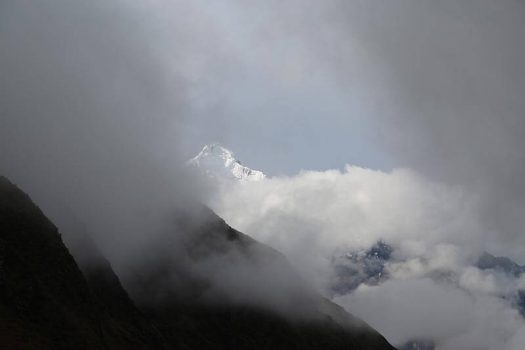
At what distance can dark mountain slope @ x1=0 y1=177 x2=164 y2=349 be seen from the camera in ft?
512

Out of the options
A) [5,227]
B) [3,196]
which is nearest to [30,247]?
[5,227]

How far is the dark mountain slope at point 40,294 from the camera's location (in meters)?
156

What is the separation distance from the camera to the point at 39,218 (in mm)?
199000

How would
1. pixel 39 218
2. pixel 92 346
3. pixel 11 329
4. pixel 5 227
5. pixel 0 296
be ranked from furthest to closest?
pixel 39 218
pixel 5 227
pixel 92 346
pixel 0 296
pixel 11 329

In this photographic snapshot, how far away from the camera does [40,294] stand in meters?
171

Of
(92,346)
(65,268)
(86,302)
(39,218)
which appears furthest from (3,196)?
(92,346)

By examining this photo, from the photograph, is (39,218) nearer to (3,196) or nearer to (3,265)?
(3,196)


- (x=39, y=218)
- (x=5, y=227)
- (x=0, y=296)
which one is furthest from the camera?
(x=39, y=218)

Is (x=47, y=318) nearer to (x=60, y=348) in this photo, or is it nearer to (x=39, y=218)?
(x=60, y=348)

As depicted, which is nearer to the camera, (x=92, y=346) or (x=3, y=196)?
(x=92, y=346)

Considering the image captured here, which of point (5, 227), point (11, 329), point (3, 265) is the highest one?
point (5, 227)

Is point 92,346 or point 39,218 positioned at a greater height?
point 39,218

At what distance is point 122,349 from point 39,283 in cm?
3704

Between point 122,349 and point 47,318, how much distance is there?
34.9 meters
